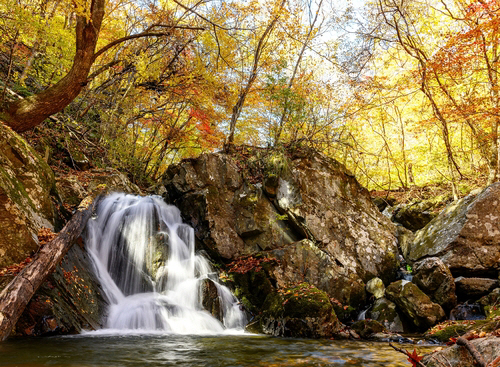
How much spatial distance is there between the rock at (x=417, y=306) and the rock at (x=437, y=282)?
1.54 feet

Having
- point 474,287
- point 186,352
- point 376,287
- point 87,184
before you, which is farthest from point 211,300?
point 474,287

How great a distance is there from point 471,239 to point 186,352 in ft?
24.4

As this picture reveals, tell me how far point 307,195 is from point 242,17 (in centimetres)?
627

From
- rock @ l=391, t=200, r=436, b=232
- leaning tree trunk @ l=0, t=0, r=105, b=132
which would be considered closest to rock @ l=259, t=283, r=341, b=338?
leaning tree trunk @ l=0, t=0, r=105, b=132

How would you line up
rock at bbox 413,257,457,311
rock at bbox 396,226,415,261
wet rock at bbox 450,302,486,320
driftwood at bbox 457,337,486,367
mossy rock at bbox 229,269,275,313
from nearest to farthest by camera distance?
1. driftwood at bbox 457,337,486,367
2. wet rock at bbox 450,302,486,320
3. rock at bbox 413,257,457,311
4. mossy rock at bbox 229,269,275,313
5. rock at bbox 396,226,415,261

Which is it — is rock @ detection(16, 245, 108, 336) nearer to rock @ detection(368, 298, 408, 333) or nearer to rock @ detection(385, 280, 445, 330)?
rock @ detection(368, 298, 408, 333)

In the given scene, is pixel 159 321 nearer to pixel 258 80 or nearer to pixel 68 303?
pixel 68 303

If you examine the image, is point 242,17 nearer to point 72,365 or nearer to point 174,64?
point 174,64

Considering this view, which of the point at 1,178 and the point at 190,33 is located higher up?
the point at 190,33

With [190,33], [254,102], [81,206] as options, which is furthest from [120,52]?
[81,206]

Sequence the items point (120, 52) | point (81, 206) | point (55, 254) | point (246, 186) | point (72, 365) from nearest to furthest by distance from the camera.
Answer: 1. point (72, 365)
2. point (55, 254)
3. point (81, 206)
4. point (246, 186)
5. point (120, 52)

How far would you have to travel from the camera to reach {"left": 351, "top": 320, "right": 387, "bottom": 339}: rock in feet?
19.0

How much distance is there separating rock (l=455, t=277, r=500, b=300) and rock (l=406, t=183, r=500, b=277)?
33 cm

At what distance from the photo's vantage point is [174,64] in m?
10.5
